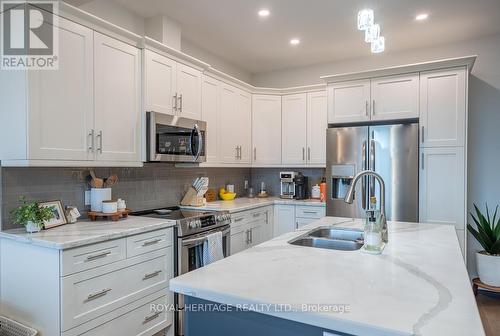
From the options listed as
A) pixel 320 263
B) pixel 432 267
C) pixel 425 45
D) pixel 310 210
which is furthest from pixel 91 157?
pixel 425 45

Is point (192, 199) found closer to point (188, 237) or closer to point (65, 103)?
point (188, 237)

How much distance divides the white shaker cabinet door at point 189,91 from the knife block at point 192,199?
2.63 feet

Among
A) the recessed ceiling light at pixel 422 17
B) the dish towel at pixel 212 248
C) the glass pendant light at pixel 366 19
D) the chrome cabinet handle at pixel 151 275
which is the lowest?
the chrome cabinet handle at pixel 151 275

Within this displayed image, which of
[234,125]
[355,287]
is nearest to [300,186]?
[234,125]

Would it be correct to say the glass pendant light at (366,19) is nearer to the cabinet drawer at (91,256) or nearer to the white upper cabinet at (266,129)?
the cabinet drawer at (91,256)

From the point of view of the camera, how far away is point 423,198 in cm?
337

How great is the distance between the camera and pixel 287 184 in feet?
14.3

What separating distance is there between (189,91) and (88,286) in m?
1.96

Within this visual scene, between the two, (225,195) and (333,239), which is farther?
(225,195)

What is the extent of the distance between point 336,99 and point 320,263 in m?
2.82

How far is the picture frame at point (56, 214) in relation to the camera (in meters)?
2.17

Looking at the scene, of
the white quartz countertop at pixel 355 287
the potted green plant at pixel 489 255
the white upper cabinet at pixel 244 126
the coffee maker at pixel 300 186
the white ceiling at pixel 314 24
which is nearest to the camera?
the white quartz countertop at pixel 355 287

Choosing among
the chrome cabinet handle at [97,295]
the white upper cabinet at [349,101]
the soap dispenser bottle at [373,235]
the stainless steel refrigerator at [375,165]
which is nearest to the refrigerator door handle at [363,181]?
the stainless steel refrigerator at [375,165]

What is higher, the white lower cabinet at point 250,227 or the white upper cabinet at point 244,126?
the white upper cabinet at point 244,126
